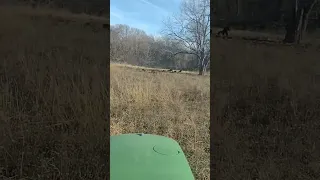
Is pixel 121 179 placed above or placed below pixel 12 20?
below

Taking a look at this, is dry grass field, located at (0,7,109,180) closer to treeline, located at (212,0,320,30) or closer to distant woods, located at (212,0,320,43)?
treeline, located at (212,0,320,30)

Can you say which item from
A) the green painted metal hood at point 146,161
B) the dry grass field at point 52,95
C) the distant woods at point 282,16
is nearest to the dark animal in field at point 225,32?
the distant woods at point 282,16

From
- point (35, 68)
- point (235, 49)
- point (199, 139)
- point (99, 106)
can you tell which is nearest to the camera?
point (99, 106)

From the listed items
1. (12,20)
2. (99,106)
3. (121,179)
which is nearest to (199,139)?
(99,106)

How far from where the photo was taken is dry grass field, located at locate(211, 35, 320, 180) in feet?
5.42

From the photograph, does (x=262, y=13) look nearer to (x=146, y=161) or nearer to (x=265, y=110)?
(x=265, y=110)

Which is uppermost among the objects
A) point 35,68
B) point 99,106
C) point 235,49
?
point 235,49

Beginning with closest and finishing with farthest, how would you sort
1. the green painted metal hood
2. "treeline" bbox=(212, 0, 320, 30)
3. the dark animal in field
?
the green painted metal hood < the dark animal in field < "treeline" bbox=(212, 0, 320, 30)

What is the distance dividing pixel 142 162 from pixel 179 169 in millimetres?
122

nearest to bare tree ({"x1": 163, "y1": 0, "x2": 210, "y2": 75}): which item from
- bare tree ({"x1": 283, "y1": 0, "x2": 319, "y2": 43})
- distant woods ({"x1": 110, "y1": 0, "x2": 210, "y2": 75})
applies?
distant woods ({"x1": 110, "y1": 0, "x2": 210, "y2": 75})

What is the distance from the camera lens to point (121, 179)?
97 centimetres

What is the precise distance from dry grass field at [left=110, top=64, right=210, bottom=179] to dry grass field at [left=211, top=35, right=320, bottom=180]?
9cm

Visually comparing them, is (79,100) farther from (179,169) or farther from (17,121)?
(179,169)

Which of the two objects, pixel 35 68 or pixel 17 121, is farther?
pixel 35 68
